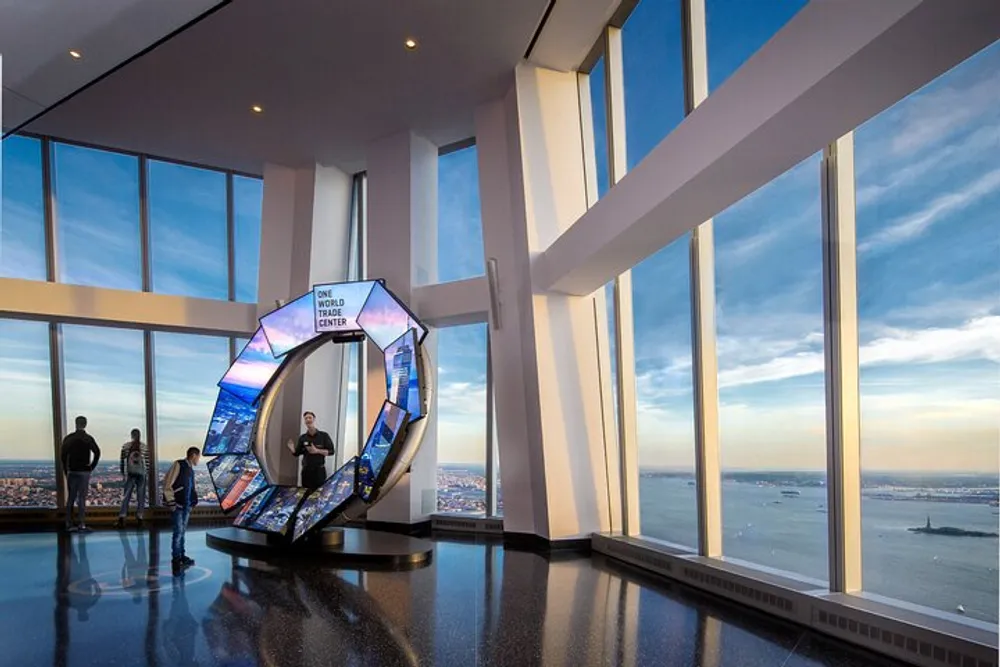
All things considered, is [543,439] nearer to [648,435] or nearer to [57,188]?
[648,435]

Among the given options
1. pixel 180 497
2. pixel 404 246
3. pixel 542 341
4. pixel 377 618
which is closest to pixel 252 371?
pixel 180 497

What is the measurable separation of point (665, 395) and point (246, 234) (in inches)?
306

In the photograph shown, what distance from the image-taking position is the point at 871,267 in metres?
4.25

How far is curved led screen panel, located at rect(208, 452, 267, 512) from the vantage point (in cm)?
771

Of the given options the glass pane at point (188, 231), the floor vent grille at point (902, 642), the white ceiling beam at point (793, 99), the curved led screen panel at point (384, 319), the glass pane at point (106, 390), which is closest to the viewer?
the white ceiling beam at point (793, 99)

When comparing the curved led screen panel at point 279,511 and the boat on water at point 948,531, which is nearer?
the boat on water at point 948,531

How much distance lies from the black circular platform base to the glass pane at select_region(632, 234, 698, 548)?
88.1 inches

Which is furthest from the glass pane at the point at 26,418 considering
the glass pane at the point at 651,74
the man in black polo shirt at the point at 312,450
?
the glass pane at the point at 651,74

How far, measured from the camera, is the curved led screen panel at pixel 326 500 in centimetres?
689

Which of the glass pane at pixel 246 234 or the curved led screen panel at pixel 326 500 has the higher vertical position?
the glass pane at pixel 246 234

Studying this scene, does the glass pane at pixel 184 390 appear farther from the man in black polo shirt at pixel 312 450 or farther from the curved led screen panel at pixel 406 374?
the curved led screen panel at pixel 406 374

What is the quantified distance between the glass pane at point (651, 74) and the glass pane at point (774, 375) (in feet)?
3.90

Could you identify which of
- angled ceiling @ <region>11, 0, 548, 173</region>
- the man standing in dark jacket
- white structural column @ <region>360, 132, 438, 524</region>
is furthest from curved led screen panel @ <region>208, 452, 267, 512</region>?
angled ceiling @ <region>11, 0, 548, 173</region>

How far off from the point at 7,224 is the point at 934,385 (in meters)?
11.1
